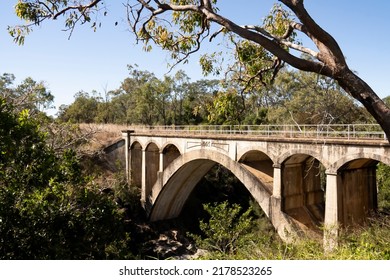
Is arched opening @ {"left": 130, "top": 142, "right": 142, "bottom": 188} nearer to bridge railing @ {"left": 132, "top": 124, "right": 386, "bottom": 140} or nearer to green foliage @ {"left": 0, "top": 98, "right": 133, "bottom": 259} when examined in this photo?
bridge railing @ {"left": 132, "top": 124, "right": 386, "bottom": 140}

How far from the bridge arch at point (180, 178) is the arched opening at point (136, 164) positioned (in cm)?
299

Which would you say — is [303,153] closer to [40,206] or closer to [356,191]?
[356,191]

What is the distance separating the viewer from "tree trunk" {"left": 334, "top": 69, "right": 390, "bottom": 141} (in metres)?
4.27

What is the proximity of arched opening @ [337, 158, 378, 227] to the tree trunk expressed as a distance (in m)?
7.81

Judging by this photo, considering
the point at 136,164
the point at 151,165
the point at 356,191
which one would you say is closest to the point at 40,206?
the point at 356,191

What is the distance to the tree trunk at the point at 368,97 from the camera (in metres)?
4.27

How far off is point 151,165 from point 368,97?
2354 centimetres

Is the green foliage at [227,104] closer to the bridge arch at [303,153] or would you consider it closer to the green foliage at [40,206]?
the green foliage at [40,206]

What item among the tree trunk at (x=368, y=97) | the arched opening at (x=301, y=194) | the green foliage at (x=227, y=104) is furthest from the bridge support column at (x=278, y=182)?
the tree trunk at (x=368, y=97)

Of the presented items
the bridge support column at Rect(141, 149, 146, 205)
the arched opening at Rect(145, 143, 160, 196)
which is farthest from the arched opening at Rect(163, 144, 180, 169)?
the bridge support column at Rect(141, 149, 146, 205)

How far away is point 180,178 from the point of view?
25281 mm

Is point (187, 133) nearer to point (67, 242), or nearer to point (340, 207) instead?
point (340, 207)
